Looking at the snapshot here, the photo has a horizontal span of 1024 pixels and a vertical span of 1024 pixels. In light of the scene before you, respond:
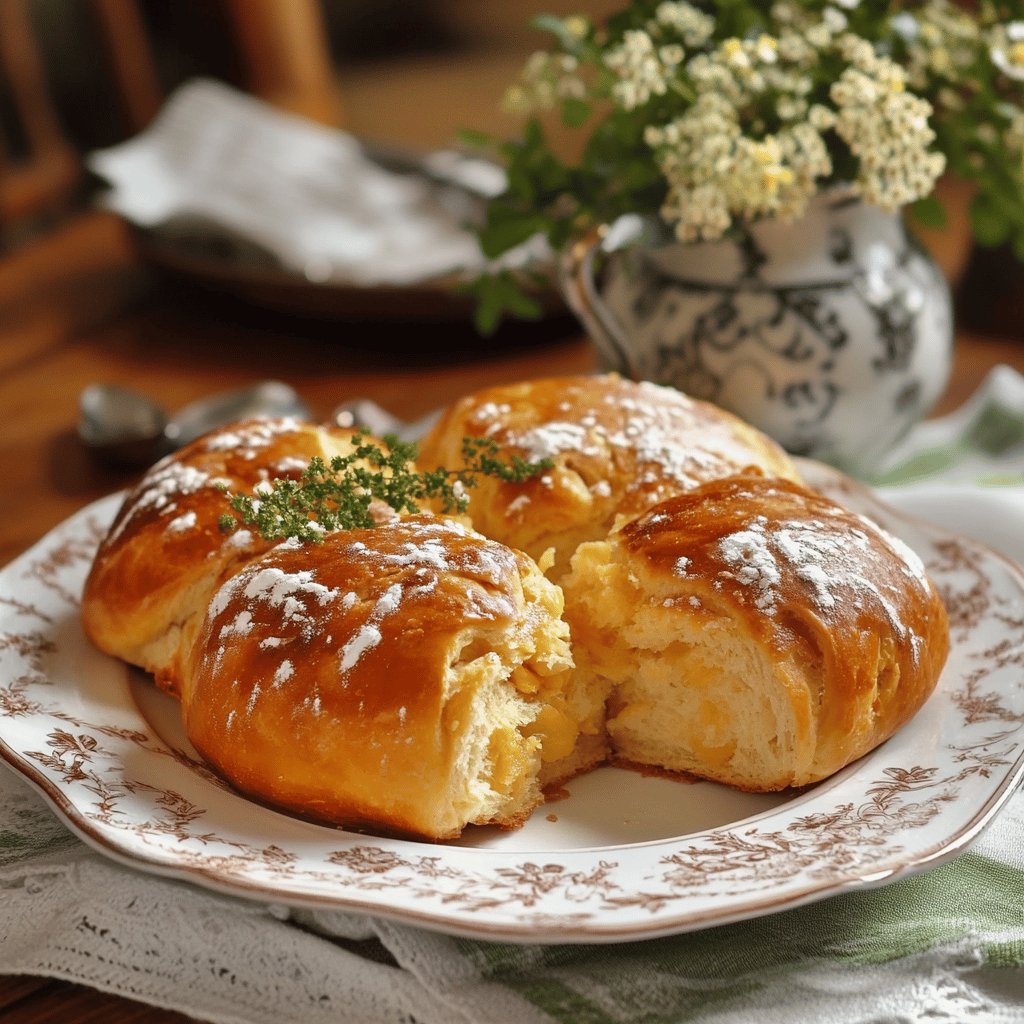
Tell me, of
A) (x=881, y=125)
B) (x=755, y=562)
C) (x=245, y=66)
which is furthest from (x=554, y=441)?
(x=245, y=66)

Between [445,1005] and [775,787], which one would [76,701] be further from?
[775,787]

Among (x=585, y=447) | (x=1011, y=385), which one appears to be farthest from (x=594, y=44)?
(x=1011, y=385)

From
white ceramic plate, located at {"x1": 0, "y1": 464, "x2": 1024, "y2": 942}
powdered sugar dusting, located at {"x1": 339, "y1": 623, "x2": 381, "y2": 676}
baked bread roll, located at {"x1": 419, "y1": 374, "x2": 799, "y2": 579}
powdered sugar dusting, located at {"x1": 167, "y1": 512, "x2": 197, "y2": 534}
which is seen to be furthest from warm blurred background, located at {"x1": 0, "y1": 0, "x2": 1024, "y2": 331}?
powdered sugar dusting, located at {"x1": 339, "y1": 623, "x2": 381, "y2": 676}

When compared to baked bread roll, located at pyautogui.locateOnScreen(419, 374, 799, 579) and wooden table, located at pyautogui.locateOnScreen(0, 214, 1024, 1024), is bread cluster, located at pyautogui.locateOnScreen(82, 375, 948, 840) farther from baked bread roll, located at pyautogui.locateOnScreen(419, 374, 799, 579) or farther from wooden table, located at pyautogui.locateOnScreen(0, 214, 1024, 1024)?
wooden table, located at pyautogui.locateOnScreen(0, 214, 1024, 1024)

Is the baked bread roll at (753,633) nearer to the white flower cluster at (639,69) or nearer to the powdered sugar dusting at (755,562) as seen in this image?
the powdered sugar dusting at (755,562)

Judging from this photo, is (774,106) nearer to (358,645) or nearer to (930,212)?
(930,212)

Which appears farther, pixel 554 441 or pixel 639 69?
pixel 639 69
